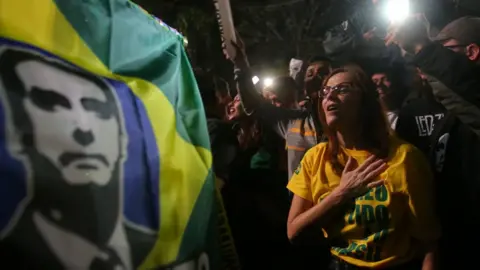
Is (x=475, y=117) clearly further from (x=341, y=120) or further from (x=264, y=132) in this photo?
(x=264, y=132)

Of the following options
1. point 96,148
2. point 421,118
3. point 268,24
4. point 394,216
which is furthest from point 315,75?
point 268,24

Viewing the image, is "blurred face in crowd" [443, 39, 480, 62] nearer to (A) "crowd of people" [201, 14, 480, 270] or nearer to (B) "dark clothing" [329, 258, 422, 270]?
(A) "crowd of people" [201, 14, 480, 270]

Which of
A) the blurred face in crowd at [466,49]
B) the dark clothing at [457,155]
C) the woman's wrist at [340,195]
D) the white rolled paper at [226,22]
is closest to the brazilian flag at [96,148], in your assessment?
the woman's wrist at [340,195]

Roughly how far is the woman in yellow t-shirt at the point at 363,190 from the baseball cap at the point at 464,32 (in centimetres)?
54

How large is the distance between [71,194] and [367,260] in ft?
4.67

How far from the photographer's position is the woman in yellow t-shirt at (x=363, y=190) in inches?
85.0

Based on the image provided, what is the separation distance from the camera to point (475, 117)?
2250 millimetres

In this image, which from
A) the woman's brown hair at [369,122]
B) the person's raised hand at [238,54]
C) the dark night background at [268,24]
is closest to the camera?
the woman's brown hair at [369,122]

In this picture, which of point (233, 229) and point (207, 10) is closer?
point (233, 229)

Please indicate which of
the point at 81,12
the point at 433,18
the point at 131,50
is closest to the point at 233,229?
the point at 131,50

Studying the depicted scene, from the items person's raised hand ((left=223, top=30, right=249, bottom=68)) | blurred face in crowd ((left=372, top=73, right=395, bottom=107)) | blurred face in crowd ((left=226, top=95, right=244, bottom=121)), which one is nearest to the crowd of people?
blurred face in crowd ((left=372, top=73, right=395, bottom=107))

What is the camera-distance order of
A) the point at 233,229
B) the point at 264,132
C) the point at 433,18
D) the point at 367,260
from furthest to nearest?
1. the point at 433,18
2. the point at 264,132
3. the point at 233,229
4. the point at 367,260

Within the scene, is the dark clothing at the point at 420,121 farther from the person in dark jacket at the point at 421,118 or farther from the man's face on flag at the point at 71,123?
the man's face on flag at the point at 71,123

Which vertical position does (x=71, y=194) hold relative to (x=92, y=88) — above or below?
below
